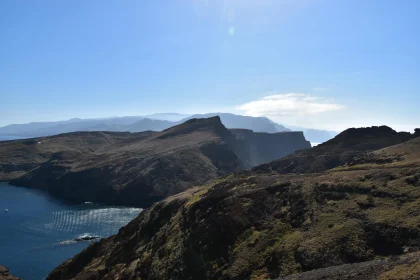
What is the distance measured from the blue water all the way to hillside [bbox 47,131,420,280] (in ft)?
110

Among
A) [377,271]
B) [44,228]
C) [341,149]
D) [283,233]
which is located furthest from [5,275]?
[341,149]

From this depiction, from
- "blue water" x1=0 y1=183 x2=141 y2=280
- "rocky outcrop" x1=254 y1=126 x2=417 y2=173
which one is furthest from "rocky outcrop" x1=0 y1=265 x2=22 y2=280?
"rocky outcrop" x1=254 y1=126 x2=417 y2=173

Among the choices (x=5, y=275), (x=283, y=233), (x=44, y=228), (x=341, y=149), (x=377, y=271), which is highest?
(x=341, y=149)

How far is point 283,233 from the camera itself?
45500 mm

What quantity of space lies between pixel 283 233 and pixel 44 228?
12249 centimetres

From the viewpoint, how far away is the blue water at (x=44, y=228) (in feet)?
321

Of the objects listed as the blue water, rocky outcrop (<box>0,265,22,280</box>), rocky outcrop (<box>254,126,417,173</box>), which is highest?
rocky outcrop (<box>254,126,417,173</box>)

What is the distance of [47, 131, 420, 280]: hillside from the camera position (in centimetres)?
3675

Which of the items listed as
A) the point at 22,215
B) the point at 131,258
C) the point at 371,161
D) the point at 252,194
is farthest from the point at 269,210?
the point at 22,215

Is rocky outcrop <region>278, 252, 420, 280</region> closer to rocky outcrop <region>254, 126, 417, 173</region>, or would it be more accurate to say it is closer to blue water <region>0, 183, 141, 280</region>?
blue water <region>0, 183, 141, 280</region>

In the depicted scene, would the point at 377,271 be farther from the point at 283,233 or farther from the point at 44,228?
the point at 44,228

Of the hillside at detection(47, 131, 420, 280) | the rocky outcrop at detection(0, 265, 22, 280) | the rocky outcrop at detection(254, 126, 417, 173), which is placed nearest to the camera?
the hillside at detection(47, 131, 420, 280)

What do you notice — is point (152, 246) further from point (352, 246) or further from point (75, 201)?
point (75, 201)

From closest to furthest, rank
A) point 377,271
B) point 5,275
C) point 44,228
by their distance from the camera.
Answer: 1. point 377,271
2. point 5,275
3. point 44,228
